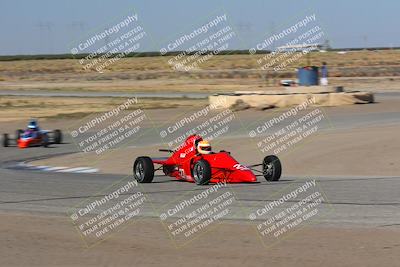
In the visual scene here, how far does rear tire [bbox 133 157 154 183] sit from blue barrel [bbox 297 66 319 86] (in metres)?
25.1

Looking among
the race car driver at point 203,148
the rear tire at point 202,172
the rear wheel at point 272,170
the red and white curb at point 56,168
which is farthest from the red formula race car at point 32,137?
the rear wheel at point 272,170

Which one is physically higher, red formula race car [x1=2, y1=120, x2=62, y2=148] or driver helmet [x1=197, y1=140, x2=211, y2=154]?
red formula race car [x1=2, y1=120, x2=62, y2=148]

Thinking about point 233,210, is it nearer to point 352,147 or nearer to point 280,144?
point 352,147

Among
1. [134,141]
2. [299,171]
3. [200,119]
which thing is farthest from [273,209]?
[200,119]

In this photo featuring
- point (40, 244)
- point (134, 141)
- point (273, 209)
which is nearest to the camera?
point (40, 244)

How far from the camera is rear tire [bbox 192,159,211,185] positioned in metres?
14.6

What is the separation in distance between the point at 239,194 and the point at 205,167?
A: 55.3 inches

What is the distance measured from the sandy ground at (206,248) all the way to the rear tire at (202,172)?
4218 mm

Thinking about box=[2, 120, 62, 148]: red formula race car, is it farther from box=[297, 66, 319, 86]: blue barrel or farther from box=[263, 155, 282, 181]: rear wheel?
box=[297, 66, 319, 86]: blue barrel

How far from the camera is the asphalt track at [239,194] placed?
11.0 metres

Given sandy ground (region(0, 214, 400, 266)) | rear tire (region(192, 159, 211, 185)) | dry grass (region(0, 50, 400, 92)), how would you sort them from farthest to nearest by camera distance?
dry grass (region(0, 50, 400, 92)), rear tire (region(192, 159, 211, 185)), sandy ground (region(0, 214, 400, 266))

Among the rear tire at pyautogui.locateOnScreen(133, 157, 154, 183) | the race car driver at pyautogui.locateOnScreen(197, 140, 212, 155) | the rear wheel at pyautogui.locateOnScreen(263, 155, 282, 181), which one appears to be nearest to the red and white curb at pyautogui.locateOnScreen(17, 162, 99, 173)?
the rear tire at pyautogui.locateOnScreen(133, 157, 154, 183)

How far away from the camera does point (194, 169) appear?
1491 centimetres

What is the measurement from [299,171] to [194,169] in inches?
151
